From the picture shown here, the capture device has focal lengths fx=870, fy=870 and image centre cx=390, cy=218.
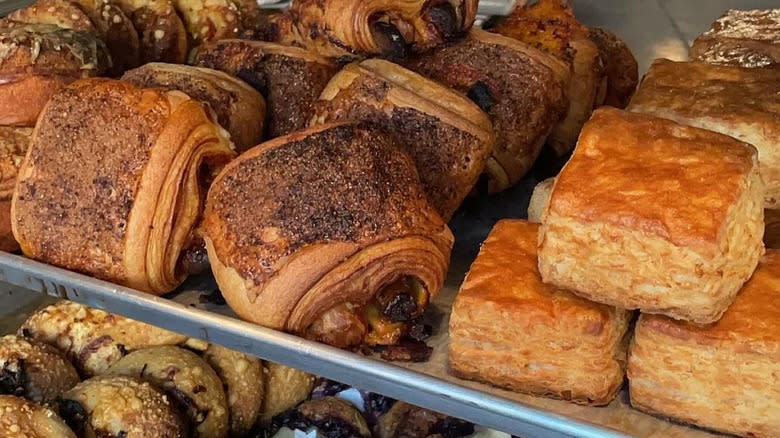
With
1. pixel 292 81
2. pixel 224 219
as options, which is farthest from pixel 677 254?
pixel 292 81

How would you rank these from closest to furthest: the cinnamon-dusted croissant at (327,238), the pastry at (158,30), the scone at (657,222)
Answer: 1. the scone at (657,222)
2. the cinnamon-dusted croissant at (327,238)
3. the pastry at (158,30)

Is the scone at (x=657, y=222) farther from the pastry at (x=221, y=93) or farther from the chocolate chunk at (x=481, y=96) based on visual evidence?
the pastry at (x=221, y=93)

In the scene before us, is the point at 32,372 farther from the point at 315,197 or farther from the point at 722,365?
the point at 722,365

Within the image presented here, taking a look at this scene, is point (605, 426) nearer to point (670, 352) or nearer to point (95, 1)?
point (670, 352)

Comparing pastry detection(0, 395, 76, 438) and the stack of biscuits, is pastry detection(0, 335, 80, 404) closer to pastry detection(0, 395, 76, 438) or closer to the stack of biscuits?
pastry detection(0, 395, 76, 438)

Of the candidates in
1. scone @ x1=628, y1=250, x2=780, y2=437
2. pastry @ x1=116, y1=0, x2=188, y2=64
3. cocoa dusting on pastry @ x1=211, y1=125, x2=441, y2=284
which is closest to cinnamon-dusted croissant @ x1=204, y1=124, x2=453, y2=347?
cocoa dusting on pastry @ x1=211, y1=125, x2=441, y2=284

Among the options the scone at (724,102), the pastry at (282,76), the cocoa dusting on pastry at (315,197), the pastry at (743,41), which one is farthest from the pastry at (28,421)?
the pastry at (743,41)
